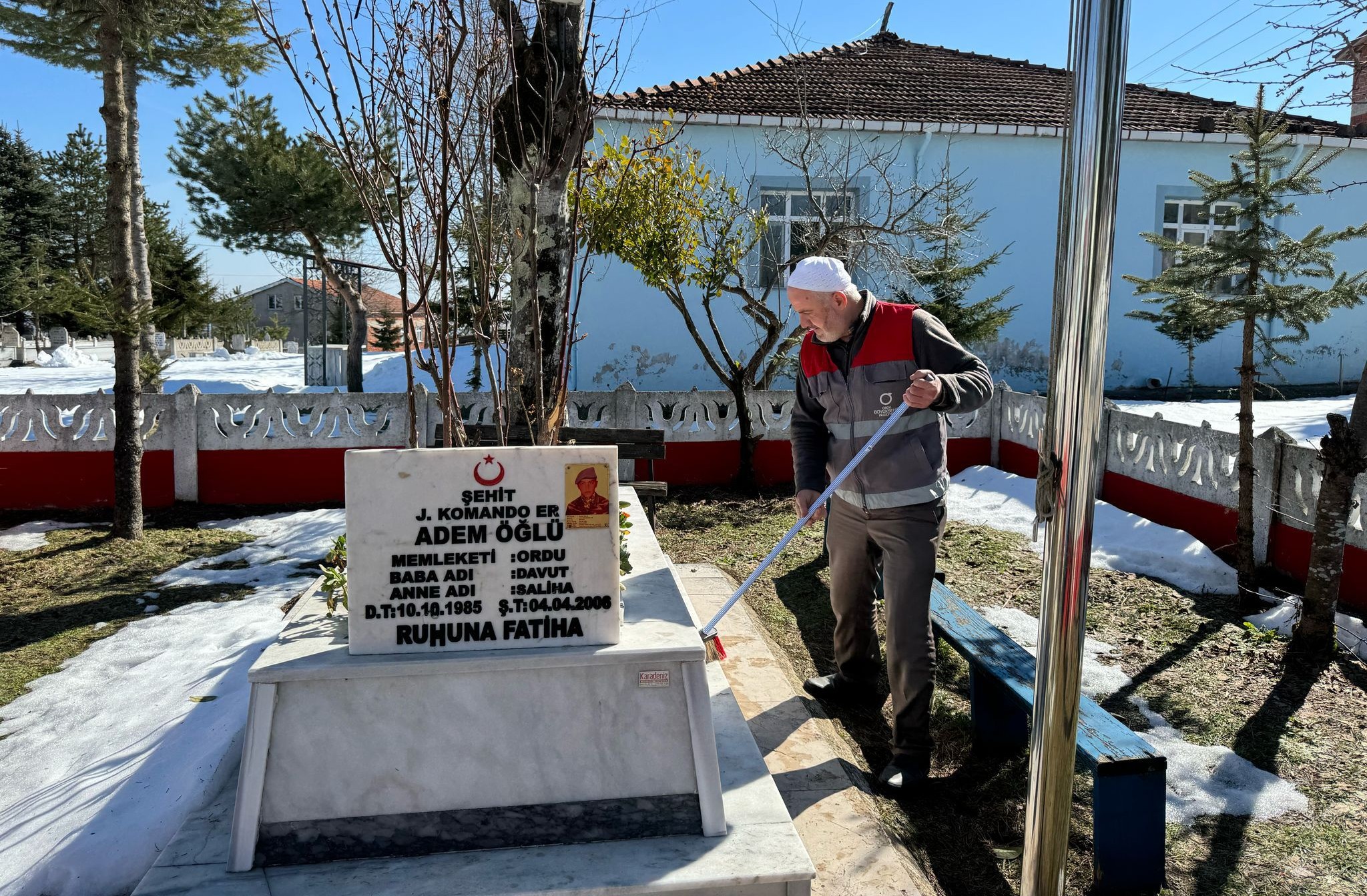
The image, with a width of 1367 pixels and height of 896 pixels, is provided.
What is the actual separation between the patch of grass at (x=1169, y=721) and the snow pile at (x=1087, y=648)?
8 centimetres

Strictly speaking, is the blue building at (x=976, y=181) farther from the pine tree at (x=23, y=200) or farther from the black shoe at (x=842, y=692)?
the pine tree at (x=23, y=200)

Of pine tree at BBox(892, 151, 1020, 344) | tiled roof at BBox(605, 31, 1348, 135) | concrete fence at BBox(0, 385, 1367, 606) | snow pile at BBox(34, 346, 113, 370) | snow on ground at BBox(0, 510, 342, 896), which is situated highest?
tiled roof at BBox(605, 31, 1348, 135)

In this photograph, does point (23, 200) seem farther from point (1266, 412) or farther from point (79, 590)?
point (1266, 412)

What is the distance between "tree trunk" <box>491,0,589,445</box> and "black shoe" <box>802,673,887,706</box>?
193cm

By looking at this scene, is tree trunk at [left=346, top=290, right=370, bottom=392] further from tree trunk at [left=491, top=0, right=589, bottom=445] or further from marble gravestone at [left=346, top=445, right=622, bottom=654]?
marble gravestone at [left=346, top=445, right=622, bottom=654]

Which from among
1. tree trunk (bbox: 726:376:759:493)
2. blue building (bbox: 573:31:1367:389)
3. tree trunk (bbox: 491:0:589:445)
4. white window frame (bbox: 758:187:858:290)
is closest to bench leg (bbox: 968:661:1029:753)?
tree trunk (bbox: 491:0:589:445)

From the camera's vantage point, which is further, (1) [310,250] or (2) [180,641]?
(1) [310,250]

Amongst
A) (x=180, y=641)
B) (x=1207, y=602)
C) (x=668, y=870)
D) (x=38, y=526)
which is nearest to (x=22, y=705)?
(x=180, y=641)

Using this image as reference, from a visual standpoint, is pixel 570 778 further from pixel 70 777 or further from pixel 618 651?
pixel 70 777

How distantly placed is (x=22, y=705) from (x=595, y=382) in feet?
33.0

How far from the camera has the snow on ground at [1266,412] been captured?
10.9 metres

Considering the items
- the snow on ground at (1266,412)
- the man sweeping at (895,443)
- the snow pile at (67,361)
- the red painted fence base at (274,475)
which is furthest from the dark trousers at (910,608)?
the snow pile at (67,361)

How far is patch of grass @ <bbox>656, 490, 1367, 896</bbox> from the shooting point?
3.17 metres

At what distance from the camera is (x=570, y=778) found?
8.87 feet
